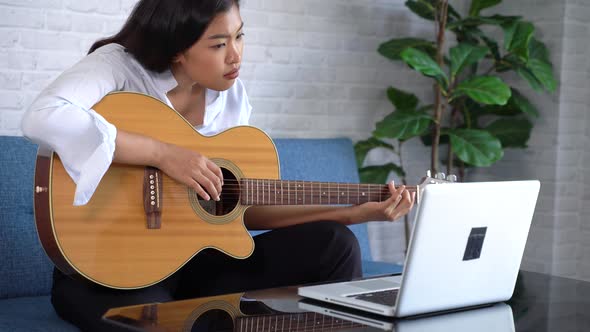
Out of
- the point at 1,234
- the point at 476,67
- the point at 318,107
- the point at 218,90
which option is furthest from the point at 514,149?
the point at 1,234

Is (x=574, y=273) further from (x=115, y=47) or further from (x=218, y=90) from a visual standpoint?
(x=115, y=47)


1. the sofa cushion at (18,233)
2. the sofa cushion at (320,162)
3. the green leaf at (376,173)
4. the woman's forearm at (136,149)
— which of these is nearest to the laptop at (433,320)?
the woman's forearm at (136,149)

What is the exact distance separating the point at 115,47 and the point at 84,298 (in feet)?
2.03

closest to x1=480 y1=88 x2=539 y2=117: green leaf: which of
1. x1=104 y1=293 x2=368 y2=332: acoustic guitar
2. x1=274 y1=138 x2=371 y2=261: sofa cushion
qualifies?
x1=274 y1=138 x2=371 y2=261: sofa cushion

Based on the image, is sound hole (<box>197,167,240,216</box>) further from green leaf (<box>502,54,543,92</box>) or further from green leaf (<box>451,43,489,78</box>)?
green leaf (<box>502,54,543,92</box>)

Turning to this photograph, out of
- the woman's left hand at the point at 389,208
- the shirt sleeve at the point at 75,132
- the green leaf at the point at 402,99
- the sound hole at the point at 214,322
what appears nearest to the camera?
the sound hole at the point at 214,322

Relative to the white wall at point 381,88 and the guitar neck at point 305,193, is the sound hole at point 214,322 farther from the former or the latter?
the white wall at point 381,88

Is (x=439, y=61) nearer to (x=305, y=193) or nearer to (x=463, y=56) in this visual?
(x=463, y=56)

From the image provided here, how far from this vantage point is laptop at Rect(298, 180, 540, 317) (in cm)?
140

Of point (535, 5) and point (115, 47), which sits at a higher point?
point (535, 5)

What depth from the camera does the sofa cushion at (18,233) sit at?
2.22 metres

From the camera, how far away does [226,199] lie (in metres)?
1.98

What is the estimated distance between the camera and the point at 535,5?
3.73 meters

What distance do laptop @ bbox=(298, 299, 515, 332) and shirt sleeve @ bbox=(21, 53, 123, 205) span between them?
510mm
